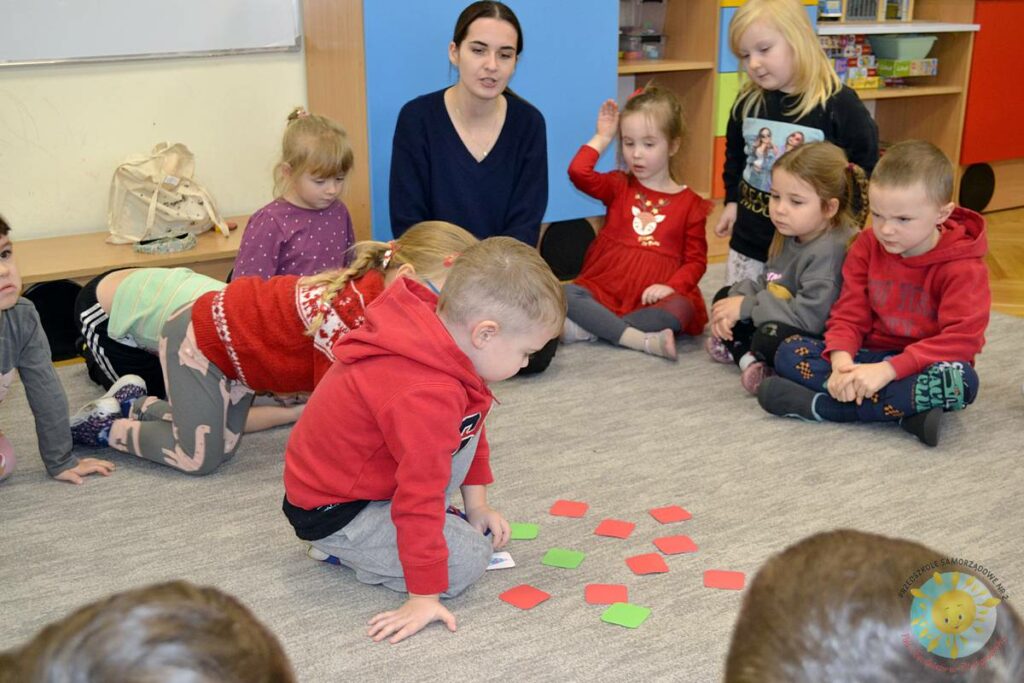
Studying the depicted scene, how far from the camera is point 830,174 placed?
2.64 m

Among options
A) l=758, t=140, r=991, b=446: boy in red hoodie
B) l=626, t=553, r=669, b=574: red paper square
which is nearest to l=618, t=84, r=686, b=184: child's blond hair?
l=758, t=140, r=991, b=446: boy in red hoodie

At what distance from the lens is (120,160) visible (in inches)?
129

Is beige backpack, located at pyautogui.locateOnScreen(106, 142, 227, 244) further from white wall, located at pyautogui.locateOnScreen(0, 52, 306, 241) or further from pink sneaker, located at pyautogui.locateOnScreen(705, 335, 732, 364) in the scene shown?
pink sneaker, located at pyautogui.locateOnScreen(705, 335, 732, 364)

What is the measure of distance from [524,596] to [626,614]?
18 cm

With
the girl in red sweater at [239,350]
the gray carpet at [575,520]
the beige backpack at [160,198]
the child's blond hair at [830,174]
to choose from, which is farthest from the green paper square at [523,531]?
the beige backpack at [160,198]

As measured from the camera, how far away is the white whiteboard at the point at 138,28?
3035 mm

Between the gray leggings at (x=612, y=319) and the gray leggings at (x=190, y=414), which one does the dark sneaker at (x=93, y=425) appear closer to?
the gray leggings at (x=190, y=414)

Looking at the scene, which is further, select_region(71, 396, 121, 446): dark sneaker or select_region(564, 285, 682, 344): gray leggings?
select_region(564, 285, 682, 344): gray leggings

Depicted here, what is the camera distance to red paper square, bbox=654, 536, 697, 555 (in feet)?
6.28

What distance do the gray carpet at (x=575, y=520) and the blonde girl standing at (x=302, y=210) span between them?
0.52 metres

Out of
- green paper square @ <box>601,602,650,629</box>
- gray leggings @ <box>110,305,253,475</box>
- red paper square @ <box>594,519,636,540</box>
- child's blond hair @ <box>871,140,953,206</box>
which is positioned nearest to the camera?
green paper square @ <box>601,602,650,629</box>

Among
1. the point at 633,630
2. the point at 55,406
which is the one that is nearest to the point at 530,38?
the point at 55,406

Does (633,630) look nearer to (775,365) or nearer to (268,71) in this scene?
(775,365)

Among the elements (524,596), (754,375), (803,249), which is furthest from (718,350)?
(524,596)
